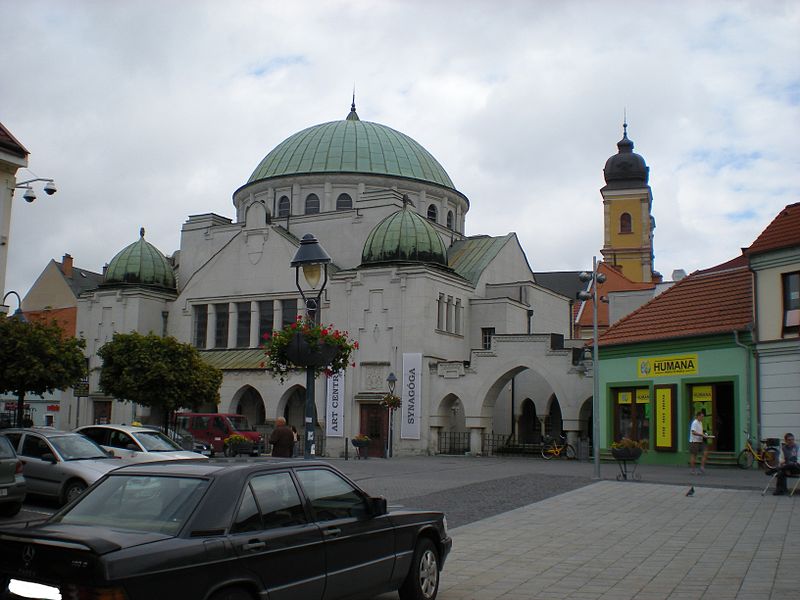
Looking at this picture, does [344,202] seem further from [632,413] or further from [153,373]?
[632,413]

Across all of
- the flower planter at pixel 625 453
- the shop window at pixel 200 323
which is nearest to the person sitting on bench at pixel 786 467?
the flower planter at pixel 625 453

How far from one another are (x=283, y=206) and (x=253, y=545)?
4802cm

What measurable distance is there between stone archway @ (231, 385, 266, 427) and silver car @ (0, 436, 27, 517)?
3317 cm

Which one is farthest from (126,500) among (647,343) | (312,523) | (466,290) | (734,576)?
(466,290)

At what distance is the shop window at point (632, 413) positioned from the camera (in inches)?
A: 1204

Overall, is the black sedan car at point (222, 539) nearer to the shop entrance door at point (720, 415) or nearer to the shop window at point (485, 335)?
the shop entrance door at point (720, 415)

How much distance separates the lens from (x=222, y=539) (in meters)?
6.64

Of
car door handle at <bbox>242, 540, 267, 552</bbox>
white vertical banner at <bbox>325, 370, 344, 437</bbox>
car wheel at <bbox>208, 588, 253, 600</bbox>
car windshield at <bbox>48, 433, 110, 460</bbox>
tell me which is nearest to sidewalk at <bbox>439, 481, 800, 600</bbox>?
car door handle at <bbox>242, 540, 267, 552</bbox>

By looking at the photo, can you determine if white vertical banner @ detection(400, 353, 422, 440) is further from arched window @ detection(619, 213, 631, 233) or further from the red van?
arched window @ detection(619, 213, 631, 233)

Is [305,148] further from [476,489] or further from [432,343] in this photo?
[476,489]

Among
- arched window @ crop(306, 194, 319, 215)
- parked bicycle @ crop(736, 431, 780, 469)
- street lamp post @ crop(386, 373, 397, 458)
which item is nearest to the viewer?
parked bicycle @ crop(736, 431, 780, 469)

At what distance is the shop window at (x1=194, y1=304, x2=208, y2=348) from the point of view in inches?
1999

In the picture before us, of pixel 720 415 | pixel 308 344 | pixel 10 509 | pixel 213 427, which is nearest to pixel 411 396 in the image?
pixel 213 427

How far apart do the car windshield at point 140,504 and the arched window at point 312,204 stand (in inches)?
1819
